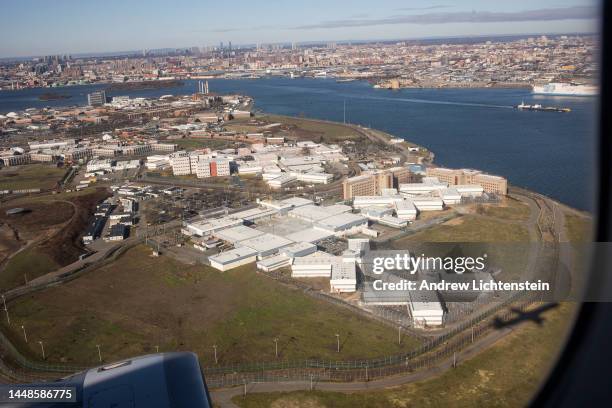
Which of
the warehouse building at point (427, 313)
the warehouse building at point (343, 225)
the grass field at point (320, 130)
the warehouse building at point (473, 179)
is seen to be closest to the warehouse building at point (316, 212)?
the warehouse building at point (343, 225)

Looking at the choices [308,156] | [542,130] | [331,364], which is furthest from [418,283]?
[542,130]

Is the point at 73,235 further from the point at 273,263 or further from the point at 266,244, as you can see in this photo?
the point at 273,263

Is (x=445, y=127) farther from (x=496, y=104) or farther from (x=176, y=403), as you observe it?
(x=176, y=403)

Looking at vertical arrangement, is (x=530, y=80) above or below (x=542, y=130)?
above

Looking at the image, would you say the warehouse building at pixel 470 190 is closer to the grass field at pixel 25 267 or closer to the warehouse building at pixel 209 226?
the warehouse building at pixel 209 226

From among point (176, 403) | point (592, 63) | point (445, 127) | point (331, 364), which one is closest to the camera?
point (592, 63)

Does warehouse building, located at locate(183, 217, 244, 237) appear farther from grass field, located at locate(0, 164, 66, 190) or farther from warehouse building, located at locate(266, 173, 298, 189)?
grass field, located at locate(0, 164, 66, 190)
